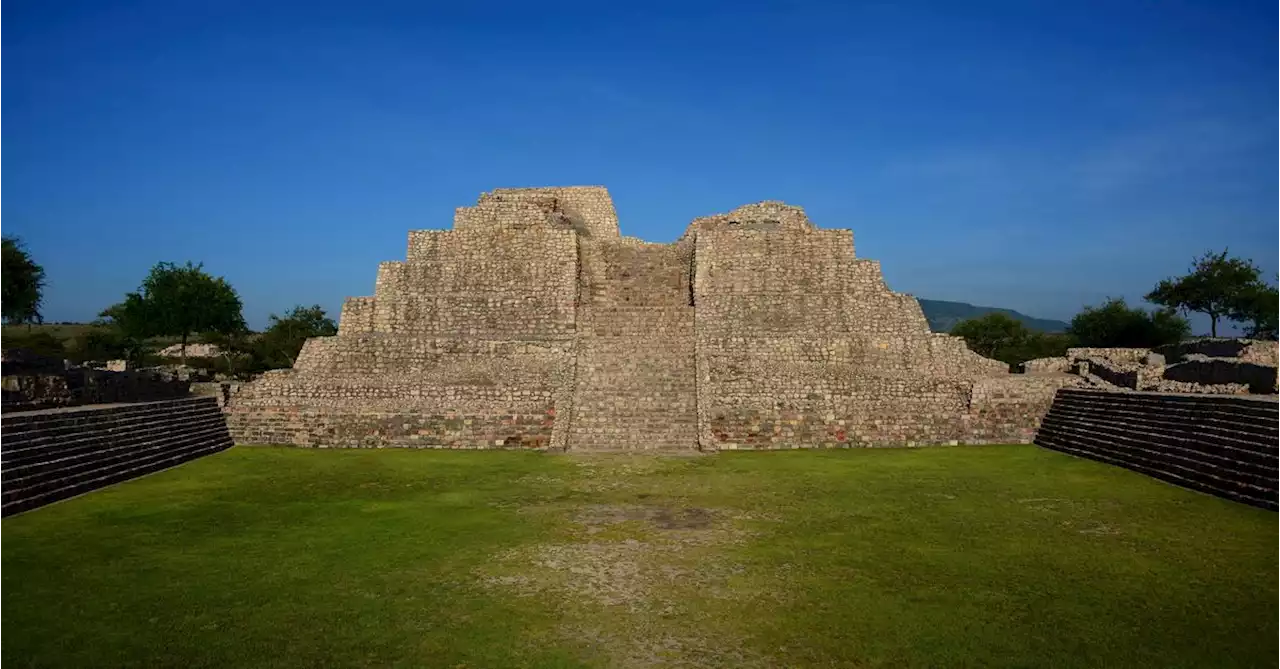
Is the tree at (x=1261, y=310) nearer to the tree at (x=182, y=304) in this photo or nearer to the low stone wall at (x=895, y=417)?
the low stone wall at (x=895, y=417)

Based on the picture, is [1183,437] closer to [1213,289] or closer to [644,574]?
[644,574]

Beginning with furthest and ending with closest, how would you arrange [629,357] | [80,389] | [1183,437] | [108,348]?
[108,348] < [629,357] < [80,389] < [1183,437]

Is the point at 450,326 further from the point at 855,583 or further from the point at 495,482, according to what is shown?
the point at 855,583

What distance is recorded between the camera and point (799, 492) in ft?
37.1

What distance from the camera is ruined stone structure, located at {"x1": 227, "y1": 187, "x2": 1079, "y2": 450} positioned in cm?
1664

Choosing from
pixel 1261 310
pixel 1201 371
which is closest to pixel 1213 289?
pixel 1261 310

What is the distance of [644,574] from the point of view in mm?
7246

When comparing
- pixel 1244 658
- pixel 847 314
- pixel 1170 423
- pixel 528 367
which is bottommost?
pixel 1244 658

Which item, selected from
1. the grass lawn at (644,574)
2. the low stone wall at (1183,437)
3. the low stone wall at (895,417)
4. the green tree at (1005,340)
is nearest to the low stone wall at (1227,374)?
the low stone wall at (1183,437)

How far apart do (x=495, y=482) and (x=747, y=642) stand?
7306 millimetres

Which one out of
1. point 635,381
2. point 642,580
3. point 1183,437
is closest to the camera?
point 642,580

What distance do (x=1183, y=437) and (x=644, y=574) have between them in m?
10.6

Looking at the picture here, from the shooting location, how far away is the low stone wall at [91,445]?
1037cm

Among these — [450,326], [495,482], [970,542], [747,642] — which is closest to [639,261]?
[450,326]
